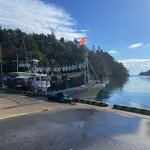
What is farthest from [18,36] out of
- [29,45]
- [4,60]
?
[4,60]

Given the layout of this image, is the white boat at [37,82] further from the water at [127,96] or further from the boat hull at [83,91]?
the water at [127,96]

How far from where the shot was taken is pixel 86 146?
443 cm

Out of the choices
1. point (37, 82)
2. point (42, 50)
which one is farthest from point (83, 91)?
point (42, 50)

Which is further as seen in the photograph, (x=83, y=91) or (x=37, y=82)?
(x=37, y=82)

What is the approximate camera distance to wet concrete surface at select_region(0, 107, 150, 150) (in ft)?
14.7

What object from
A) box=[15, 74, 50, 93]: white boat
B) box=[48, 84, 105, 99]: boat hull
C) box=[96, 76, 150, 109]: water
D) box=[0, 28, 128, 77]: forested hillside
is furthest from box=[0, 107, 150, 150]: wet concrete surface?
box=[0, 28, 128, 77]: forested hillside

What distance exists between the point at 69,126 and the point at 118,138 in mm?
2071

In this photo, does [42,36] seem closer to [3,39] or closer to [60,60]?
[3,39]

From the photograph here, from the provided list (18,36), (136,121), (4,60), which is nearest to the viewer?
(136,121)

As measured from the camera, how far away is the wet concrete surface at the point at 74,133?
4.48m

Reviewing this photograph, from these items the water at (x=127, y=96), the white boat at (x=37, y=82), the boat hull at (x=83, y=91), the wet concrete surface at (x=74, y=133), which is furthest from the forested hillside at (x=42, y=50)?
the wet concrete surface at (x=74, y=133)

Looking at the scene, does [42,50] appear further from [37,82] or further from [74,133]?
[74,133]

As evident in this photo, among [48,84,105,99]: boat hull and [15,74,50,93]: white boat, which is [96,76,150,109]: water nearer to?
[48,84,105,99]: boat hull

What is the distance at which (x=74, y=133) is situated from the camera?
5.42 meters
